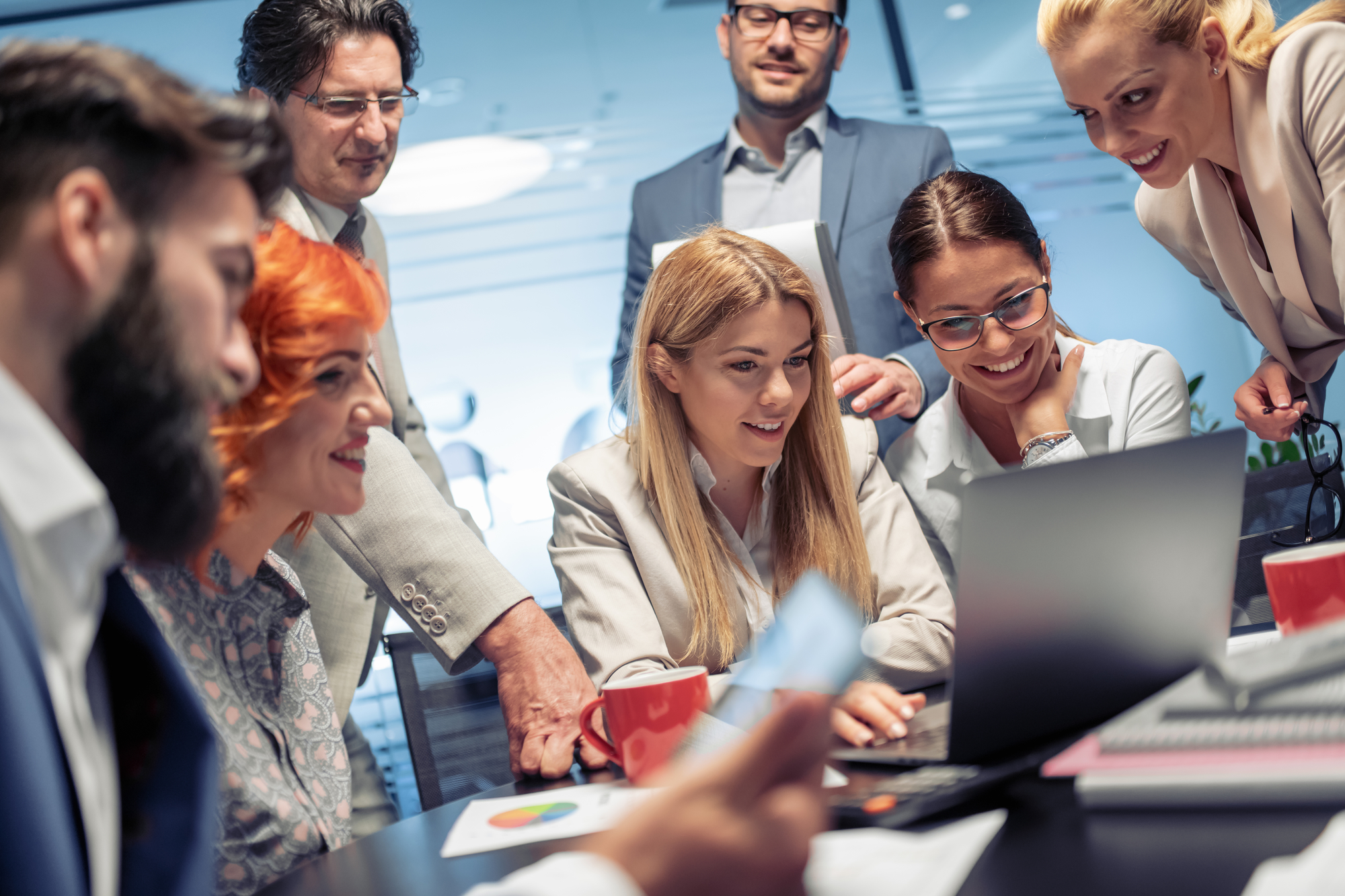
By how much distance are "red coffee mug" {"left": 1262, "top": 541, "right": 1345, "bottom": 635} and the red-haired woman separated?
0.99 m

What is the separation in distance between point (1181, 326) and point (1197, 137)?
11.0 ft

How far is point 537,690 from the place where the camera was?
1.29m

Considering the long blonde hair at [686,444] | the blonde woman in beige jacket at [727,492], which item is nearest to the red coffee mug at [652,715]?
the blonde woman in beige jacket at [727,492]

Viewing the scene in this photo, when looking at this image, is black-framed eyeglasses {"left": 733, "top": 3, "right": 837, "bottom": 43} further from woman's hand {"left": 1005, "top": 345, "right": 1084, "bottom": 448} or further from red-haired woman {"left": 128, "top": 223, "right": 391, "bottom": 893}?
red-haired woman {"left": 128, "top": 223, "right": 391, "bottom": 893}

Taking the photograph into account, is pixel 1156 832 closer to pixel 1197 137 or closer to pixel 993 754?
pixel 993 754

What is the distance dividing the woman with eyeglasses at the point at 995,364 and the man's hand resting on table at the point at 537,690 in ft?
2.99

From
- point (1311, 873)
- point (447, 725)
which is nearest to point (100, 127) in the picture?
point (1311, 873)

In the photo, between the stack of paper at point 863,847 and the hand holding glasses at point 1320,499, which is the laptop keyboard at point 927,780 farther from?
the hand holding glasses at point 1320,499

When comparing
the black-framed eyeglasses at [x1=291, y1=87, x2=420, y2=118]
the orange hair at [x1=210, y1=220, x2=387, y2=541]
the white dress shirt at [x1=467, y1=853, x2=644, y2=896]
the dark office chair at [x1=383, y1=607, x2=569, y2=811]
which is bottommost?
the dark office chair at [x1=383, y1=607, x2=569, y2=811]

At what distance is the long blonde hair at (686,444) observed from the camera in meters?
1.72

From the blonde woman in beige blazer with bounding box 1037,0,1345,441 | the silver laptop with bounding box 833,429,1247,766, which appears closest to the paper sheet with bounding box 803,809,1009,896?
the silver laptop with bounding box 833,429,1247,766

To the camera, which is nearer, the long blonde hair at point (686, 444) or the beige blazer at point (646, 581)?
the beige blazer at point (646, 581)

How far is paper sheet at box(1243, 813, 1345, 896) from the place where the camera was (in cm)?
47

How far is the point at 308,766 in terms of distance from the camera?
1.16 m
